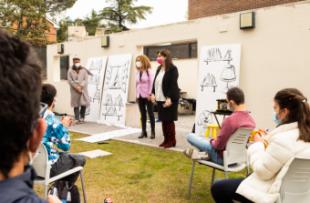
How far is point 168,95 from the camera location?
273 inches

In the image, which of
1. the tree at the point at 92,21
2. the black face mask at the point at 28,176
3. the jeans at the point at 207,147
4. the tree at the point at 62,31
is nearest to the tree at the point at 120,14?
the tree at the point at 92,21

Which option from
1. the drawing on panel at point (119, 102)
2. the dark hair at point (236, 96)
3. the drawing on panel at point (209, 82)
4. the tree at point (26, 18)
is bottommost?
the drawing on panel at point (119, 102)

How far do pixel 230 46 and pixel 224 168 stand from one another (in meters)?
4.00

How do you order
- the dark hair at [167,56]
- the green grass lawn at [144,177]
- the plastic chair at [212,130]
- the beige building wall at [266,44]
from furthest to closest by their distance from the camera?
the dark hair at [167,56]
the beige building wall at [266,44]
the plastic chair at [212,130]
the green grass lawn at [144,177]

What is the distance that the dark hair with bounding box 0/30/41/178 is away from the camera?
2.63 ft

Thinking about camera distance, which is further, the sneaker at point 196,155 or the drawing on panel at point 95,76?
the drawing on panel at point 95,76

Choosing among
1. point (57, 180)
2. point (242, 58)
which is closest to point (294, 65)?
point (242, 58)

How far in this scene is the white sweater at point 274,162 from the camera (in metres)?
2.60

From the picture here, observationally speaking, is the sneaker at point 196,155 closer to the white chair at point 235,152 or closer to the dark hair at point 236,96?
the white chair at point 235,152

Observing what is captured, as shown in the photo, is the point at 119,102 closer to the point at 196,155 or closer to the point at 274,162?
the point at 196,155

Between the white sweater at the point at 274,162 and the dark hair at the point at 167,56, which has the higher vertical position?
the dark hair at the point at 167,56

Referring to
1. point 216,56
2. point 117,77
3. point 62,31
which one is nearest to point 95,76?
point 117,77

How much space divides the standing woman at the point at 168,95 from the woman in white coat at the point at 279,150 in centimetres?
395

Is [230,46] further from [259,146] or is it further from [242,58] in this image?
[259,146]
